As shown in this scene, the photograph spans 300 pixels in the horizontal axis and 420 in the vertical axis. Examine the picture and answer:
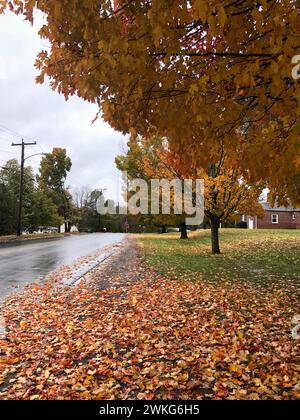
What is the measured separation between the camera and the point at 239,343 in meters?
5.11

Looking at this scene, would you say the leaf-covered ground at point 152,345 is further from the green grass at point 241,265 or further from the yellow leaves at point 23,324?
the green grass at point 241,265

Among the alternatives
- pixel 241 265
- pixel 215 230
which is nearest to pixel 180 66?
pixel 241 265

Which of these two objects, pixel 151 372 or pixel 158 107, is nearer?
pixel 151 372

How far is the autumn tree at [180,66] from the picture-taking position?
3.72 m

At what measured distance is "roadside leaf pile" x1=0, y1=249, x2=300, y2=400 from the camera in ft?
12.7

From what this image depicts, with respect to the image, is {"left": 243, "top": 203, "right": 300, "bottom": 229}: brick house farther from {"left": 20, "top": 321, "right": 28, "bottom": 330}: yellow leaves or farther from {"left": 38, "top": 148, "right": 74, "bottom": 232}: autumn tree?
{"left": 20, "top": 321, "right": 28, "bottom": 330}: yellow leaves

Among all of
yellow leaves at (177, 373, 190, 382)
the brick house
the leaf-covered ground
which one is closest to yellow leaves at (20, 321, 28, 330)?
the leaf-covered ground

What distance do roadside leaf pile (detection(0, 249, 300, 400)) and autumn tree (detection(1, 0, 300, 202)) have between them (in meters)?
2.44

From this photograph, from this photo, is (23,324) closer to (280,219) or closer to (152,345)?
(152,345)

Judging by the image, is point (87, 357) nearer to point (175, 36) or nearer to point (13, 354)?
point (13, 354)

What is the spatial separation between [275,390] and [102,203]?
73.7 m

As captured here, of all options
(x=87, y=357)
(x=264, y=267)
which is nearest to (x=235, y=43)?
(x=87, y=357)

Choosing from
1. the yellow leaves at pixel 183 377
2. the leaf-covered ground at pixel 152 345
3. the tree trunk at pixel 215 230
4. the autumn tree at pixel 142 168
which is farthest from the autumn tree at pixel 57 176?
the yellow leaves at pixel 183 377

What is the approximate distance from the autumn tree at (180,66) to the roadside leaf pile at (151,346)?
2.44 metres
